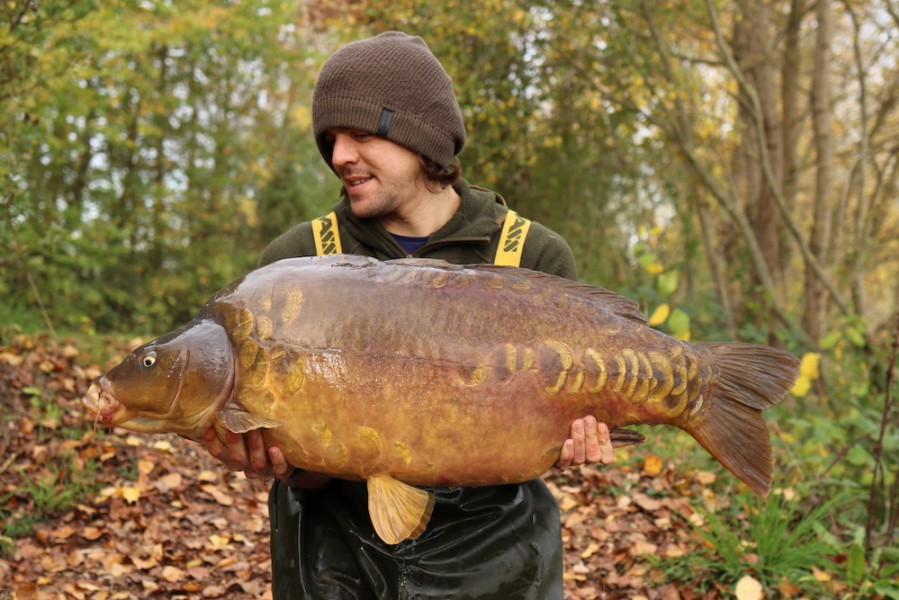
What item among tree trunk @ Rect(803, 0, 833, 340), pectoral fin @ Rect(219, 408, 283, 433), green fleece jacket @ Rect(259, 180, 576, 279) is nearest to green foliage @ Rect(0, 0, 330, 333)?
green fleece jacket @ Rect(259, 180, 576, 279)

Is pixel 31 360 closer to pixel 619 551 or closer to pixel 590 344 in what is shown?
pixel 619 551

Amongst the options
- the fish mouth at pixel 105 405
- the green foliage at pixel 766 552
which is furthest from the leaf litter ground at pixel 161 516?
the fish mouth at pixel 105 405

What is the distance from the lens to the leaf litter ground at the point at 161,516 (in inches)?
147

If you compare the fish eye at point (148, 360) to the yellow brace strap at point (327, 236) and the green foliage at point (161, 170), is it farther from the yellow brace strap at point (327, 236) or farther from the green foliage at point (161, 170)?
the green foliage at point (161, 170)

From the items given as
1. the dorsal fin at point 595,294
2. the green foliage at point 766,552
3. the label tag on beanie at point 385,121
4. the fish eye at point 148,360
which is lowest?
the green foliage at point 766,552

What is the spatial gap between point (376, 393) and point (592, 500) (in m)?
3.27

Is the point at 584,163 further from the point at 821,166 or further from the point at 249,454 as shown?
the point at 249,454

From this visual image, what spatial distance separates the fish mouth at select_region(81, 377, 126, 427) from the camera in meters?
1.85

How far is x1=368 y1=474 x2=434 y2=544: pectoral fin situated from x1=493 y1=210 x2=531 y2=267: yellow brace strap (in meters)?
0.79

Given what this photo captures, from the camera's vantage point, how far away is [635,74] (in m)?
7.34

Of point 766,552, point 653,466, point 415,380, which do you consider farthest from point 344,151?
point 653,466

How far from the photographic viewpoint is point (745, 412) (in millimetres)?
1966

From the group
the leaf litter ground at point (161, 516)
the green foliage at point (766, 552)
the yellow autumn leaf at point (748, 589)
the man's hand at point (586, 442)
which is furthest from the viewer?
the leaf litter ground at point (161, 516)

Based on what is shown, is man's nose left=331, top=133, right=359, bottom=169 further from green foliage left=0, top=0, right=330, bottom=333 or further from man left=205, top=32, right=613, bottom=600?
green foliage left=0, top=0, right=330, bottom=333
